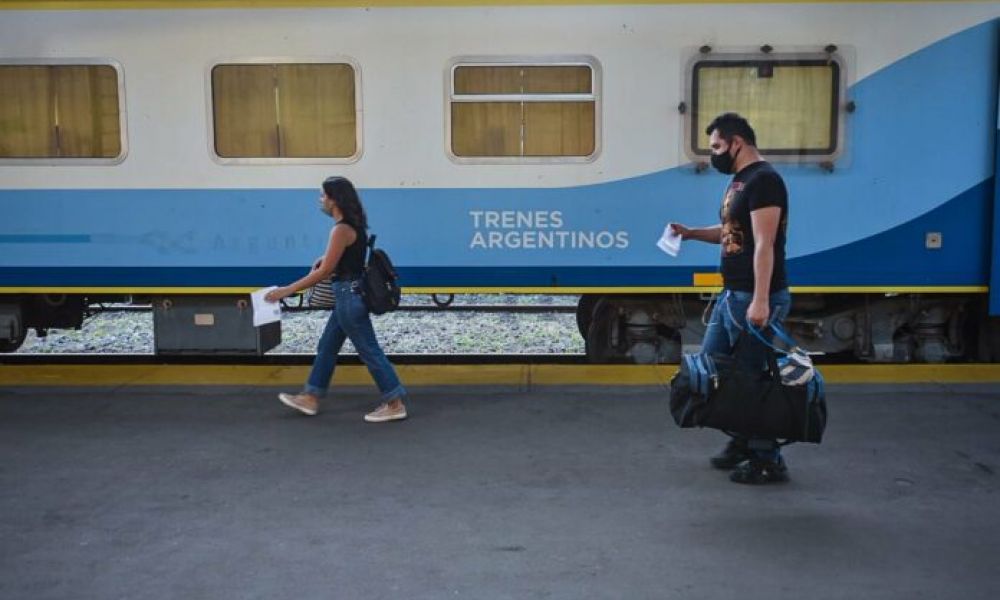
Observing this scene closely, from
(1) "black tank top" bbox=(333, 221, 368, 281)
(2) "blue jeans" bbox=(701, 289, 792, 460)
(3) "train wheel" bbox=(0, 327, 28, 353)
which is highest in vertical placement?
(1) "black tank top" bbox=(333, 221, 368, 281)

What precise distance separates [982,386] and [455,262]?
3824 mm

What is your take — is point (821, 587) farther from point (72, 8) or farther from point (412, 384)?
point (72, 8)

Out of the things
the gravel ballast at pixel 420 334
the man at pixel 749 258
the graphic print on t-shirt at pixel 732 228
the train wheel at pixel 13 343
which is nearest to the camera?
the man at pixel 749 258

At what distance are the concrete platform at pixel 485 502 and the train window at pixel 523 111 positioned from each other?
189cm

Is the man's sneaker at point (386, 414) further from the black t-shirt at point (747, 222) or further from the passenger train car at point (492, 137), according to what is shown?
the black t-shirt at point (747, 222)

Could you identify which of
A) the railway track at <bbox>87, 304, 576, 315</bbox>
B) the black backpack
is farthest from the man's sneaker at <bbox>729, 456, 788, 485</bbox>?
the railway track at <bbox>87, 304, 576, 315</bbox>

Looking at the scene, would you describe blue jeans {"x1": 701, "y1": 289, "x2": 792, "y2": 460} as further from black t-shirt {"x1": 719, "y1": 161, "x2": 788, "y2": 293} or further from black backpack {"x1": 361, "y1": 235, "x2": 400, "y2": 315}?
black backpack {"x1": 361, "y1": 235, "x2": 400, "y2": 315}

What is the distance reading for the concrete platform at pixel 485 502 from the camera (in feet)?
14.0

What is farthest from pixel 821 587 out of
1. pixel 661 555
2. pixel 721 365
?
pixel 721 365

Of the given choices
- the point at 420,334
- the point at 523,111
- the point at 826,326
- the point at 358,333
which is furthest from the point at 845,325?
the point at 420,334

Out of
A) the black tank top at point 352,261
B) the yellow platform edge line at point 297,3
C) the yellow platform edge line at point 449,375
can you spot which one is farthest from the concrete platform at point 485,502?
the yellow platform edge line at point 297,3

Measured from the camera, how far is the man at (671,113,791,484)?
16.7ft

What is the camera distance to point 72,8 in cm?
784

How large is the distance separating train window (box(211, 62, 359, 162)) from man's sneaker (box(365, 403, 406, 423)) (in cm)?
217
